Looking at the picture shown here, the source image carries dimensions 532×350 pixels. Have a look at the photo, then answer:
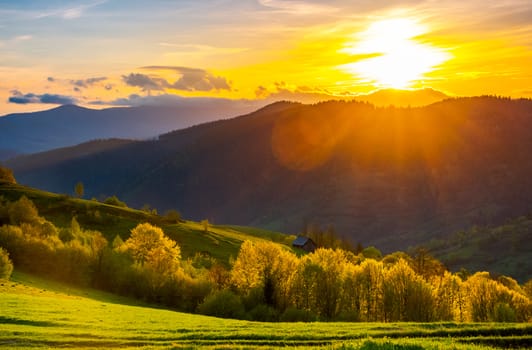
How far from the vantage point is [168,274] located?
9719 centimetres

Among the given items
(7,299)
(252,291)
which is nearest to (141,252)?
(252,291)

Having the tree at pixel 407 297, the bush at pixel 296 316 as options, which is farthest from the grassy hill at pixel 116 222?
the tree at pixel 407 297

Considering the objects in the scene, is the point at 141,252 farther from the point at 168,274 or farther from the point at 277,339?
the point at 277,339

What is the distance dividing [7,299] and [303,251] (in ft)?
479

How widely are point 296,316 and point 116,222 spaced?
102 meters

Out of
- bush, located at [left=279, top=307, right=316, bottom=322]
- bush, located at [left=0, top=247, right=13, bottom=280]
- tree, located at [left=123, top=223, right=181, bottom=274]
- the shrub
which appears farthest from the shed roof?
bush, located at [left=0, top=247, right=13, bottom=280]

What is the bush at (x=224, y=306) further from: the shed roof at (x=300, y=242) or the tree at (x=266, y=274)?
the shed roof at (x=300, y=242)

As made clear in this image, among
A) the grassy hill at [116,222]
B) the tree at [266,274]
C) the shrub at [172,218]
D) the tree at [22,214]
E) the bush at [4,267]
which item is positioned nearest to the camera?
the bush at [4,267]

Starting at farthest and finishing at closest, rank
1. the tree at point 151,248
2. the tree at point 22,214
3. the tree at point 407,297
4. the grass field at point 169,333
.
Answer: the tree at point 22,214 < the tree at point 151,248 < the tree at point 407,297 < the grass field at point 169,333

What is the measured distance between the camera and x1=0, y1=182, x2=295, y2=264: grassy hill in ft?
515

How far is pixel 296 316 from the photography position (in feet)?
250

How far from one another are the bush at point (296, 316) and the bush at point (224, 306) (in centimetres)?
683

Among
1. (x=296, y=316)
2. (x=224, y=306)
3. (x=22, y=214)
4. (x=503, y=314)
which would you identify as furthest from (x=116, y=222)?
(x=503, y=314)

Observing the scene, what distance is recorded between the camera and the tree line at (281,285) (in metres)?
80.7
